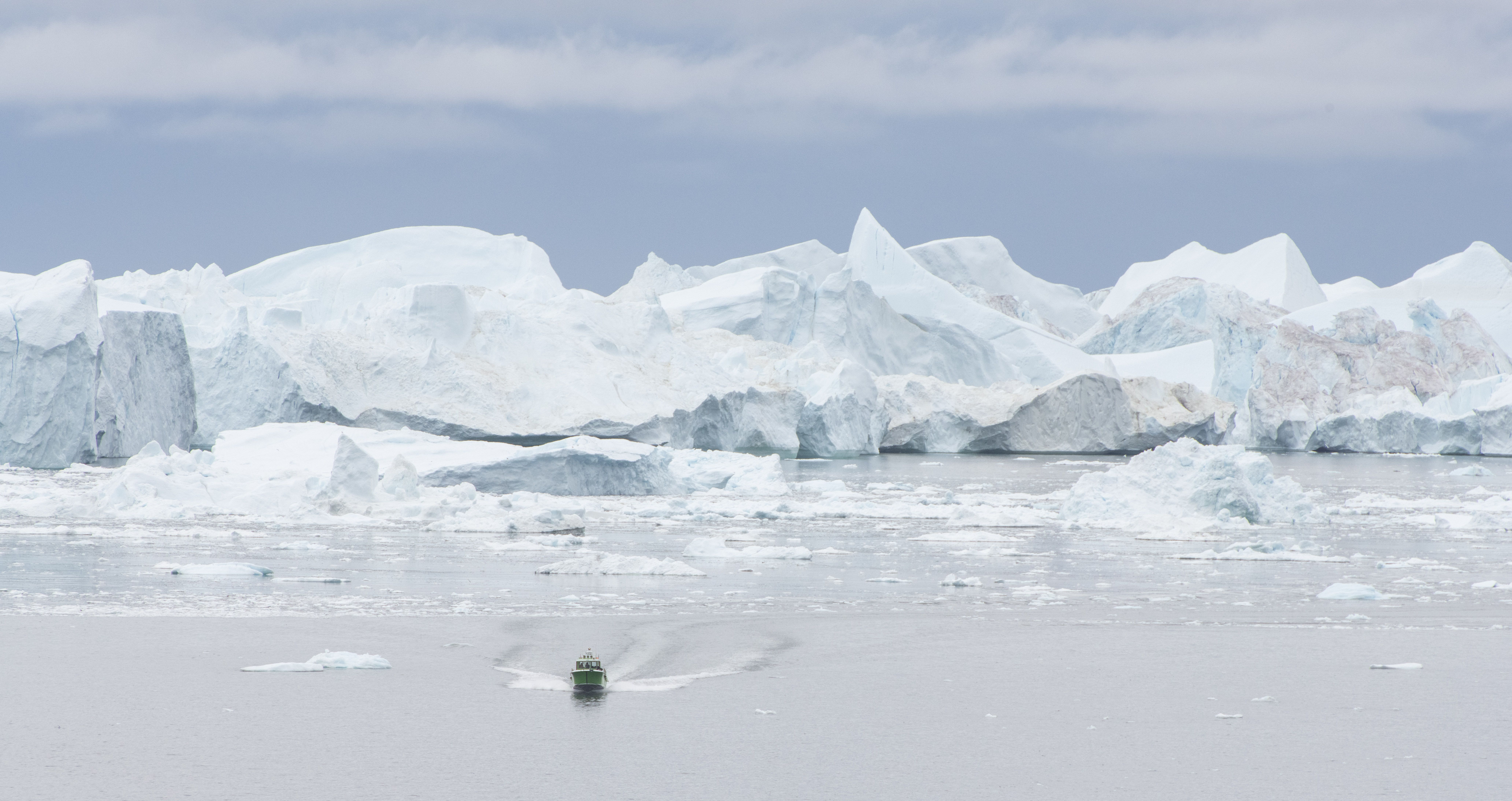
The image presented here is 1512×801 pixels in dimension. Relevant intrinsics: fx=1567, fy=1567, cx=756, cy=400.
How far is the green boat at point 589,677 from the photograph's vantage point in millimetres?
5824

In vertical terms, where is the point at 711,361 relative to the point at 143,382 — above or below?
above

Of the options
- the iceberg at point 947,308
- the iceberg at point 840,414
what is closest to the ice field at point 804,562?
the iceberg at point 840,414

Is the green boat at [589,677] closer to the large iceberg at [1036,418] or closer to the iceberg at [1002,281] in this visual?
the large iceberg at [1036,418]

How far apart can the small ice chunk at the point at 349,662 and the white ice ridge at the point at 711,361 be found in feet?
26.7

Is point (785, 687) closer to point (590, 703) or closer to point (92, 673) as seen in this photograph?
point (590, 703)

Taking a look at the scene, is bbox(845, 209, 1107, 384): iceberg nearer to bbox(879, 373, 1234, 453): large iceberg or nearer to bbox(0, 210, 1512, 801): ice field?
bbox(879, 373, 1234, 453): large iceberg

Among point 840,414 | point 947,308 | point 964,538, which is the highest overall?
point 947,308

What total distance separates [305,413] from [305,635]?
66.3 feet

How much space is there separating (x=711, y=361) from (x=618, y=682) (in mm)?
25408

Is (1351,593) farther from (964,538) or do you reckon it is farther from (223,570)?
(223,570)

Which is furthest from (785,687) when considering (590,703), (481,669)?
(481,669)

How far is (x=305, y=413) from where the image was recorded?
2645 cm

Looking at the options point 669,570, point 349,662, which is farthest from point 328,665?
point 669,570

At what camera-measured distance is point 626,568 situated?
32.0 feet
